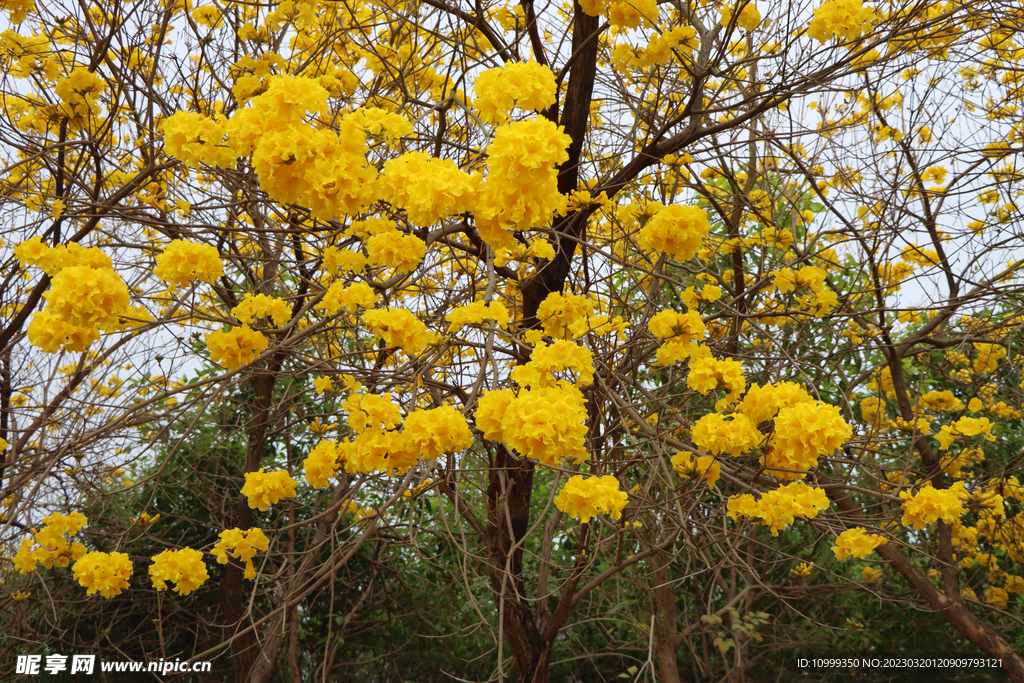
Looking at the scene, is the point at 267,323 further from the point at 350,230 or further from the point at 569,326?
the point at 569,326

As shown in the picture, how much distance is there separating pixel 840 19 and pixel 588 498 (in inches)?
76.4

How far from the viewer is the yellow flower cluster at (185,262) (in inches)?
77.1

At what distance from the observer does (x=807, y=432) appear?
1.86m

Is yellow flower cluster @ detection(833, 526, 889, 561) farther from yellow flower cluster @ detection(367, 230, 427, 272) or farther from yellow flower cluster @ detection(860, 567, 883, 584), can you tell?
yellow flower cluster @ detection(367, 230, 427, 272)

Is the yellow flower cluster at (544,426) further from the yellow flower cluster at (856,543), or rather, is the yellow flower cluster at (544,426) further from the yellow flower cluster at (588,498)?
the yellow flower cluster at (856,543)

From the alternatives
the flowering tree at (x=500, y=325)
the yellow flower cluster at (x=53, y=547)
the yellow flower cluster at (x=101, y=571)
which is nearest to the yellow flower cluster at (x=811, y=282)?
the flowering tree at (x=500, y=325)

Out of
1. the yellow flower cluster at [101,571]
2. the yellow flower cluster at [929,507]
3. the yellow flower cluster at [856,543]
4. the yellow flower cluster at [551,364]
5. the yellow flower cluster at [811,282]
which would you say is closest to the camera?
the yellow flower cluster at [551,364]

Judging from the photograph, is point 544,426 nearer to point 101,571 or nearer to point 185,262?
point 185,262

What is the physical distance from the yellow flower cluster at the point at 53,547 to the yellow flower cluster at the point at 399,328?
7.20 feet

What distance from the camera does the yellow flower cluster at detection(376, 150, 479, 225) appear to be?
5.14 ft

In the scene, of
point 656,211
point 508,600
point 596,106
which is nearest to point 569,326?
point 656,211

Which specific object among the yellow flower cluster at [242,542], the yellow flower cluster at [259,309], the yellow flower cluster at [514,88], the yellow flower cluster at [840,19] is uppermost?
the yellow flower cluster at [840,19]

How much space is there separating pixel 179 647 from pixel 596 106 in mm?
4979

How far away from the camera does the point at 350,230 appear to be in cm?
226
